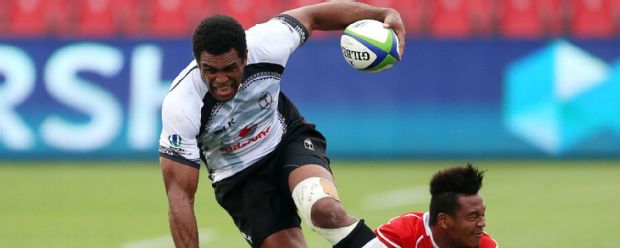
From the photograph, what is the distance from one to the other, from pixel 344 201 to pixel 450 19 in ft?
14.4

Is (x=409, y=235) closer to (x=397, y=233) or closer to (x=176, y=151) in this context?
(x=397, y=233)

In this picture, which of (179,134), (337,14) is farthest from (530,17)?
(179,134)

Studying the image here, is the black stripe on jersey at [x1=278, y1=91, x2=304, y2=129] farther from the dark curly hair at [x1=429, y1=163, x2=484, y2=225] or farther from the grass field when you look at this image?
the grass field

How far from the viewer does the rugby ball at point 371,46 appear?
7.82 m

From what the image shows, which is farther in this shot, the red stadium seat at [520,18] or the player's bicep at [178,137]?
the red stadium seat at [520,18]

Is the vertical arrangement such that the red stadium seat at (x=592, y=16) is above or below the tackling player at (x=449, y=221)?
above

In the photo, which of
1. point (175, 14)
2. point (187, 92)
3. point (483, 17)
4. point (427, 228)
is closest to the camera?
point (187, 92)

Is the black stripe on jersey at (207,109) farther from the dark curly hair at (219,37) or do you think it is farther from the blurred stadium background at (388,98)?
the blurred stadium background at (388,98)

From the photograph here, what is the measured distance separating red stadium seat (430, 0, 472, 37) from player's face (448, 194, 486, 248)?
347 inches

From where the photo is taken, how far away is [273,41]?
7844mm

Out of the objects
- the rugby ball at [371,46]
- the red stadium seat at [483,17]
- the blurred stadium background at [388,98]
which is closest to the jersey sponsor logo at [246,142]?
the rugby ball at [371,46]

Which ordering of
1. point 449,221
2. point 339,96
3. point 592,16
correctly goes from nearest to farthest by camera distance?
point 449,221 → point 339,96 → point 592,16

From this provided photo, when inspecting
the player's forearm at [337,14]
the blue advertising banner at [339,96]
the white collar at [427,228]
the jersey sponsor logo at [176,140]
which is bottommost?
the white collar at [427,228]

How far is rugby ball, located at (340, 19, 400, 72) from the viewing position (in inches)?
308
